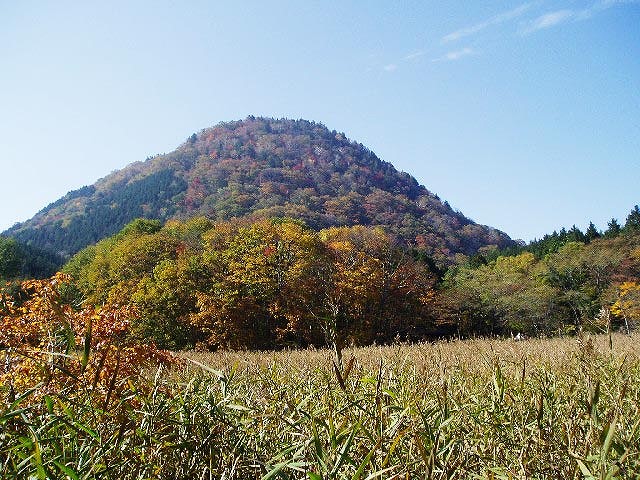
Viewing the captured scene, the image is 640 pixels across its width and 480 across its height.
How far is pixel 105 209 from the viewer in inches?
4434

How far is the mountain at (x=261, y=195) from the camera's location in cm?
8762

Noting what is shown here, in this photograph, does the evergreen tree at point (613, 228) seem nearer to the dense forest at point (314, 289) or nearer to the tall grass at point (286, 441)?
the dense forest at point (314, 289)

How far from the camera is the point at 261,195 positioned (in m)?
95.6

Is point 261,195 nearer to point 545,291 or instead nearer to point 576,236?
point 576,236

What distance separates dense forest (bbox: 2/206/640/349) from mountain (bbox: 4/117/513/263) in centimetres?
2840

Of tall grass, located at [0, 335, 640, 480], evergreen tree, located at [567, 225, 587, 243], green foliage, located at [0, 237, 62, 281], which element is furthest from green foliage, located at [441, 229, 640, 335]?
green foliage, located at [0, 237, 62, 281]

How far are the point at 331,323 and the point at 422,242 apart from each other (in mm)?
78874

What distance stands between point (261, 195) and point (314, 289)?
68102 mm

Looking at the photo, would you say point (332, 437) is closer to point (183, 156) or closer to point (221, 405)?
point (221, 405)

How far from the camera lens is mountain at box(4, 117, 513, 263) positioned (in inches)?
3450

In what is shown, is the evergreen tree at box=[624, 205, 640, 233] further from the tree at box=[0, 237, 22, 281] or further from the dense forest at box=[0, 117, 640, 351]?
the tree at box=[0, 237, 22, 281]

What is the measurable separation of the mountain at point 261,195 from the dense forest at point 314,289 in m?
28.4

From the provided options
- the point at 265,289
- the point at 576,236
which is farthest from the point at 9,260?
the point at 576,236

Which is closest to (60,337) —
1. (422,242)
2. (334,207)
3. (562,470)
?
(562,470)
